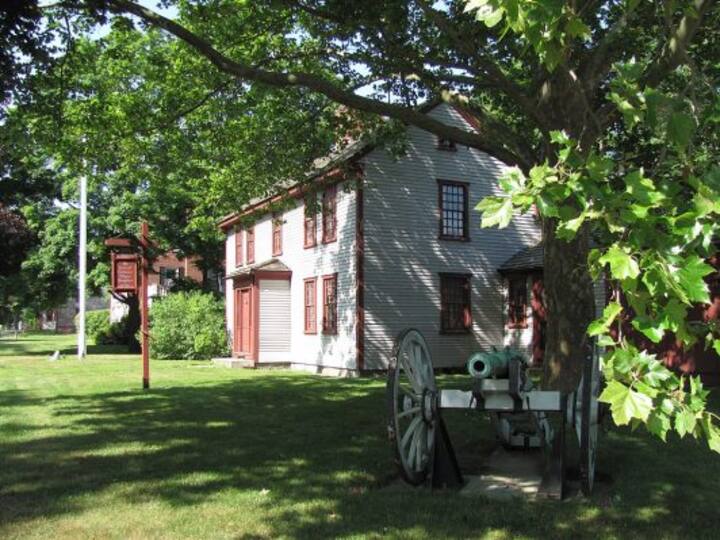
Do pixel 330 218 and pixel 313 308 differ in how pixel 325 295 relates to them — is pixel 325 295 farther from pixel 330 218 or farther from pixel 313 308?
pixel 330 218

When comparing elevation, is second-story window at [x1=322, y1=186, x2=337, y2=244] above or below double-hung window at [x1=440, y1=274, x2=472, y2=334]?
above

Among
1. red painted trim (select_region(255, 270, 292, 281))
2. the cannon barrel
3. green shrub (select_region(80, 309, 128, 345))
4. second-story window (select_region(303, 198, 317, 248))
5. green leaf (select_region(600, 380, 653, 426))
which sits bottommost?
green shrub (select_region(80, 309, 128, 345))

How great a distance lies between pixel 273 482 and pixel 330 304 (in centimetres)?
1540

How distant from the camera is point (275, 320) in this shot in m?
25.8

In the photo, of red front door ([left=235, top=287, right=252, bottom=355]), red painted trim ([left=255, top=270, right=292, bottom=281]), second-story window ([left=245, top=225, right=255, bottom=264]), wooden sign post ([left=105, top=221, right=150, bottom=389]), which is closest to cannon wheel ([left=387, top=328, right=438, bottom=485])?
wooden sign post ([left=105, top=221, right=150, bottom=389])

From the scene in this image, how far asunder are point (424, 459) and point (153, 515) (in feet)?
8.25

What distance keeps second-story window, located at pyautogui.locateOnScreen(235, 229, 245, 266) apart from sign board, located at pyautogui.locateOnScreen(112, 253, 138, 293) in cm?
1442

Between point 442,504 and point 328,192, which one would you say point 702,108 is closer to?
point 442,504

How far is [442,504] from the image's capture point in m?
6.52

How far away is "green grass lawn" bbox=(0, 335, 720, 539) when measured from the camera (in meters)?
5.89

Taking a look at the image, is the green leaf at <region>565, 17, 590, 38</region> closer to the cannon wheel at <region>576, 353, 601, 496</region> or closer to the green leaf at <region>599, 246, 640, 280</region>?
the green leaf at <region>599, 246, 640, 280</region>

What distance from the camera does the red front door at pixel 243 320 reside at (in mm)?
27406

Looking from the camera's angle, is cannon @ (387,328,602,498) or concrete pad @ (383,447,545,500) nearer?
cannon @ (387,328,602,498)

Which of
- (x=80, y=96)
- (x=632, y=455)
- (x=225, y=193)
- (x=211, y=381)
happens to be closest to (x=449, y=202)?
(x=225, y=193)
